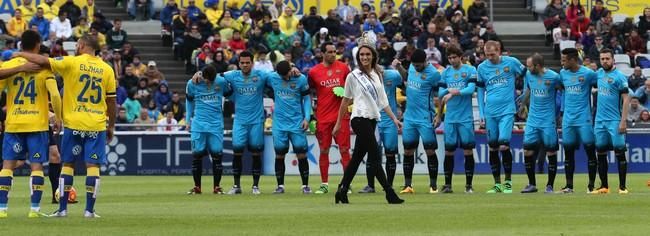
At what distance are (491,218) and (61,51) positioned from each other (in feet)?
79.7

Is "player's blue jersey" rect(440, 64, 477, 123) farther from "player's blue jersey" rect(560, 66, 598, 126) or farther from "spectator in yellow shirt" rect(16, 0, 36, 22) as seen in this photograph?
"spectator in yellow shirt" rect(16, 0, 36, 22)

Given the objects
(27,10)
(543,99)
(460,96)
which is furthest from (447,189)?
(27,10)

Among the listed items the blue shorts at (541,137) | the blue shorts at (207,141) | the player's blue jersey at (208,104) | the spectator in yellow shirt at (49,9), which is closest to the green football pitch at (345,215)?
the blue shorts at (541,137)

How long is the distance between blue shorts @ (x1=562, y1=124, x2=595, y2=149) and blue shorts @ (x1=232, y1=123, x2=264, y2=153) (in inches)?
194

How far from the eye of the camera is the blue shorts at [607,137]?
23594 millimetres

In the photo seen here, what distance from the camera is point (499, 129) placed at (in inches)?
952

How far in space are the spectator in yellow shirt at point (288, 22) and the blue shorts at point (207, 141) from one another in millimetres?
17739

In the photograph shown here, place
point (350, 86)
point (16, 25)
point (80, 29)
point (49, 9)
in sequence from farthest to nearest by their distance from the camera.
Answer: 1. point (49, 9)
2. point (80, 29)
3. point (16, 25)
4. point (350, 86)

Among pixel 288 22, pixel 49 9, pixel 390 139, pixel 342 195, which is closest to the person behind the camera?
pixel 342 195

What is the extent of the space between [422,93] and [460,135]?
90cm

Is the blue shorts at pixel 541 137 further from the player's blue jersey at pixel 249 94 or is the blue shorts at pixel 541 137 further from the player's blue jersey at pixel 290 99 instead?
the player's blue jersey at pixel 249 94

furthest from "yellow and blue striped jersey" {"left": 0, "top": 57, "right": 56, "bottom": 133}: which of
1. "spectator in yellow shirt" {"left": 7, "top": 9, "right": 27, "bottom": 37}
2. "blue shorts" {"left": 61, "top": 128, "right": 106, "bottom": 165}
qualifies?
"spectator in yellow shirt" {"left": 7, "top": 9, "right": 27, "bottom": 37}

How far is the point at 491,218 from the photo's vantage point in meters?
17.4

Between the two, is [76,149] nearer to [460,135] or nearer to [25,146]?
[25,146]
